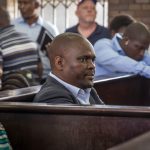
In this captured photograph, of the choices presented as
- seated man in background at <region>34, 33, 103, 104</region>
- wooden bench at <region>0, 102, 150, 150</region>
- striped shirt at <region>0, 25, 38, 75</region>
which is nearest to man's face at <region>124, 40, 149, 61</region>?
striped shirt at <region>0, 25, 38, 75</region>

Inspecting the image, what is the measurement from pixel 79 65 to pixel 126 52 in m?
2.08

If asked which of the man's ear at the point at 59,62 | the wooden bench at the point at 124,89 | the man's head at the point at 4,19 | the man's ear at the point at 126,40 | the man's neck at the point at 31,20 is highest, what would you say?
the man's head at the point at 4,19

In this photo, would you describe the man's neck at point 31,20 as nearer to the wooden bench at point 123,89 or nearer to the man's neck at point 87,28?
the man's neck at point 87,28

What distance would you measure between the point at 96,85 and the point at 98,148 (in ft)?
6.39

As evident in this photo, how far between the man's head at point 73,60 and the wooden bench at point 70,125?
1.57 feet

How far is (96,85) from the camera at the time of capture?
4.32 m

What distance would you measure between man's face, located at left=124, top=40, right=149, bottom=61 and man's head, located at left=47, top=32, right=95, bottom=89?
1.87 meters

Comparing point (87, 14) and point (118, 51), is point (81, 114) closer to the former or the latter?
point (118, 51)

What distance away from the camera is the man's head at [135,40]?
4.75 m

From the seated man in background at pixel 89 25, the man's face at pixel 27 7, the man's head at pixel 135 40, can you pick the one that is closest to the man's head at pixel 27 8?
the man's face at pixel 27 7

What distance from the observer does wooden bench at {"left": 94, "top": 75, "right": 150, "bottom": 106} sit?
14.7 ft

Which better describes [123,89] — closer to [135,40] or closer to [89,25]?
[135,40]

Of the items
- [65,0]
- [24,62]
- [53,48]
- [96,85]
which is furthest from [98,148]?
[65,0]

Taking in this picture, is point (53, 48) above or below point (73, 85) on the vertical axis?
above
